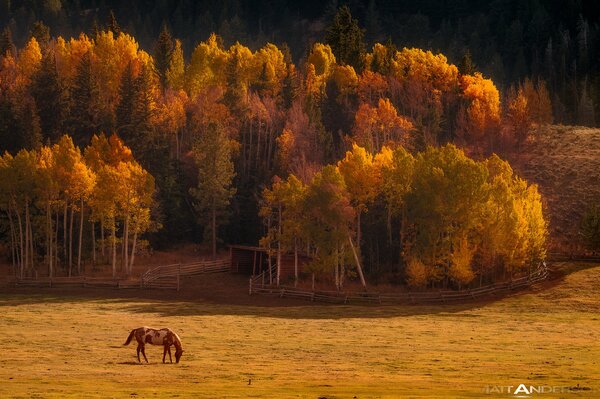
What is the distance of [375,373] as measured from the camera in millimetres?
55938

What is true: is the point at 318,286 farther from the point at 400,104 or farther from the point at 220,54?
the point at 220,54

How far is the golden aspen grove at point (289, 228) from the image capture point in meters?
58.9

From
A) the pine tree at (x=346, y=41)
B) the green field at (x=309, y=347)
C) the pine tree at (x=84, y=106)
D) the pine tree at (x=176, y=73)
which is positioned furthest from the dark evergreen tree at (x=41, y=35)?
the green field at (x=309, y=347)

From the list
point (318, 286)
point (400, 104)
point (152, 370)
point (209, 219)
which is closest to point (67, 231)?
point (209, 219)

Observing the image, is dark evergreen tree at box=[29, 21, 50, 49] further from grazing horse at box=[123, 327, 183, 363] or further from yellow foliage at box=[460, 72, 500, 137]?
grazing horse at box=[123, 327, 183, 363]

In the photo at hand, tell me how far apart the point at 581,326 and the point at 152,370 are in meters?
40.0

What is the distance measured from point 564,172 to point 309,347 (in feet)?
255

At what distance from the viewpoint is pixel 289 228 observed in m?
106

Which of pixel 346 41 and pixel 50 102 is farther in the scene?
pixel 346 41

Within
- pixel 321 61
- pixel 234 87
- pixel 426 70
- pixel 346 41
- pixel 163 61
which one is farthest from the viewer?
pixel 346 41

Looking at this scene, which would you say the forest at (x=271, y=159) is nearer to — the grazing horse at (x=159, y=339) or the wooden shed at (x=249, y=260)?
the wooden shed at (x=249, y=260)

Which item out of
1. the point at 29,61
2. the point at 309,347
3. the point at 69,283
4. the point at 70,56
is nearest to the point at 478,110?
the point at 70,56

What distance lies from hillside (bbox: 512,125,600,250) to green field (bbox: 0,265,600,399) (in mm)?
16065

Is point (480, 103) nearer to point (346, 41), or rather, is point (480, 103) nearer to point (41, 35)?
point (346, 41)
